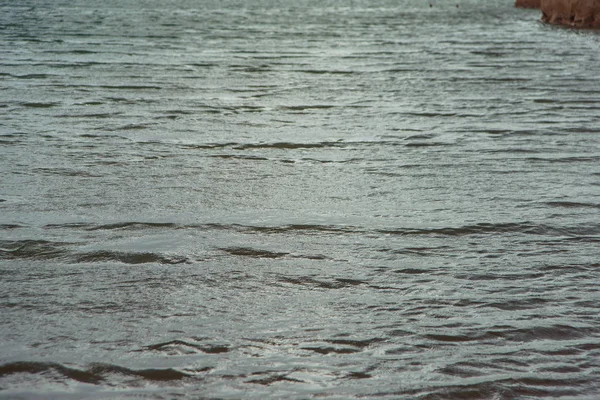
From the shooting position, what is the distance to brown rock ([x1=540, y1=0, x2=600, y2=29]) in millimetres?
18469

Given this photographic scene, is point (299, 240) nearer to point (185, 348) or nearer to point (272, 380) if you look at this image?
point (185, 348)

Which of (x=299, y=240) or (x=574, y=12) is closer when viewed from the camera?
(x=299, y=240)

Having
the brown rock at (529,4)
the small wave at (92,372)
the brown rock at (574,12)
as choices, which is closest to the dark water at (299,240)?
the small wave at (92,372)

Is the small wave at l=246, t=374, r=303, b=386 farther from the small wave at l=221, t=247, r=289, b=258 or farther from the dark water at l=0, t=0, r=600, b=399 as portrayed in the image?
the small wave at l=221, t=247, r=289, b=258

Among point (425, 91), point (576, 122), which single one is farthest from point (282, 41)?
point (576, 122)

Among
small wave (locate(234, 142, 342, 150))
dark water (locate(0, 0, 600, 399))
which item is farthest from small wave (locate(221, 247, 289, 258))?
small wave (locate(234, 142, 342, 150))

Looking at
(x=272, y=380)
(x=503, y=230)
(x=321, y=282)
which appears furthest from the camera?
(x=503, y=230)

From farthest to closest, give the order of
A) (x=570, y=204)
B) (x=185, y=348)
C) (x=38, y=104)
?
(x=38, y=104) → (x=570, y=204) → (x=185, y=348)

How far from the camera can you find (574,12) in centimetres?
1931

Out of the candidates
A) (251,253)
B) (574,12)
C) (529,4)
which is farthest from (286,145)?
(529,4)

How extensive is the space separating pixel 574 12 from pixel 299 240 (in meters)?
17.1

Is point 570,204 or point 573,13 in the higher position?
point 573,13

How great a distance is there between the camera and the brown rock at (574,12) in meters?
18.5

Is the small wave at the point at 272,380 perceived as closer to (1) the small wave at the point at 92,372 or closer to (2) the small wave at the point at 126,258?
(1) the small wave at the point at 92,372
